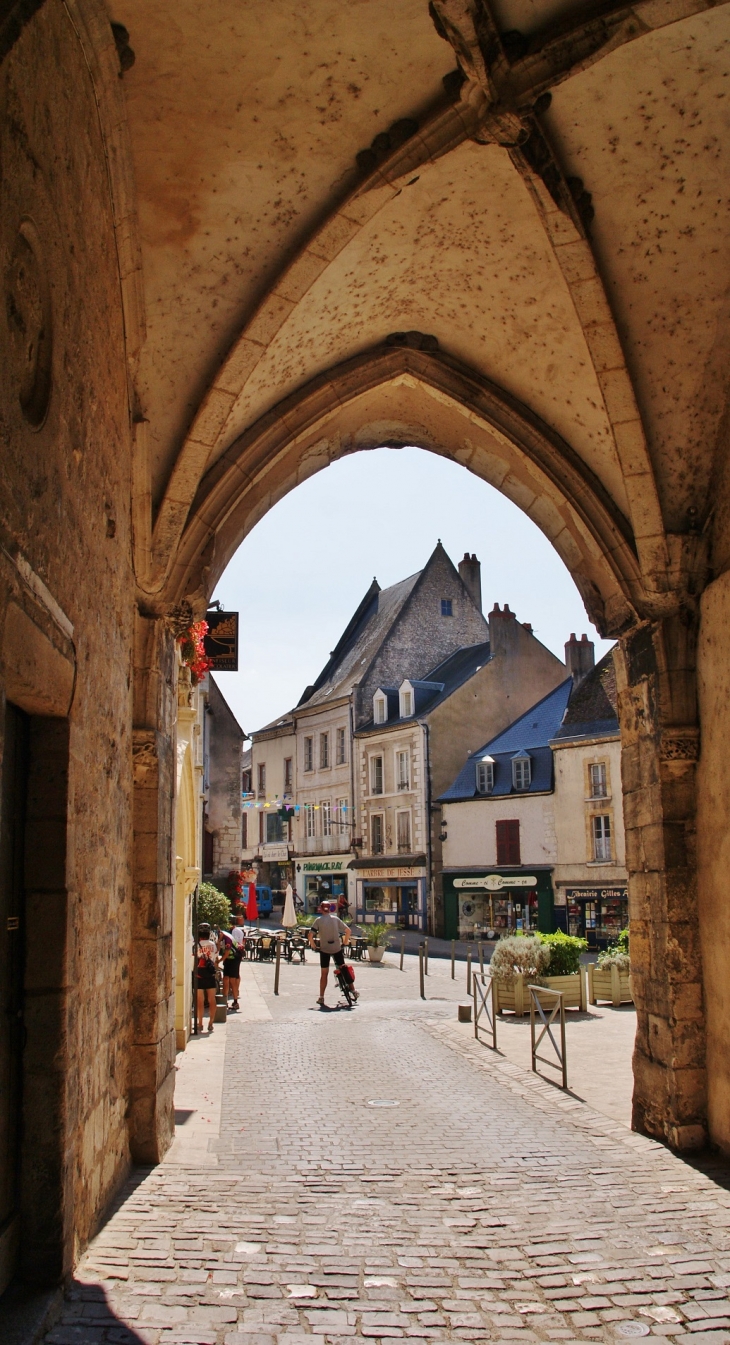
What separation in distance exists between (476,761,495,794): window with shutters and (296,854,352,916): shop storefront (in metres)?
6.19

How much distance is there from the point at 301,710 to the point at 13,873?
31.5 meters

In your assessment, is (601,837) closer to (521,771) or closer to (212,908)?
(521,771)

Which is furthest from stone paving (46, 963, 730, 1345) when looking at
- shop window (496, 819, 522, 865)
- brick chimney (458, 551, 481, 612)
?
brick chimney (458, 551, 481, 612)

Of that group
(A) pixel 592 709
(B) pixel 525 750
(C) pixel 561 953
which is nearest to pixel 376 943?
(A) pixel 592 709

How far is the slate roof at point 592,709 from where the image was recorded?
23109 mm

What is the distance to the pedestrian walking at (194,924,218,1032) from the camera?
10.3 meters

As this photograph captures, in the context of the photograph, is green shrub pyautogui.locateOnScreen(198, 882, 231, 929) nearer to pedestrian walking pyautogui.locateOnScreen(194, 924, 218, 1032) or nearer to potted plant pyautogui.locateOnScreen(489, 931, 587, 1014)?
pedestrian walking pyautogui.locateOnScreen(194, 924, 218, 1032)

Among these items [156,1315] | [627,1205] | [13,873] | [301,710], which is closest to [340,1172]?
[627,1205]

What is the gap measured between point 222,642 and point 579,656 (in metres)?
14.4

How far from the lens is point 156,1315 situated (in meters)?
3.36

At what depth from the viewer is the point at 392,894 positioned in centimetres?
2938

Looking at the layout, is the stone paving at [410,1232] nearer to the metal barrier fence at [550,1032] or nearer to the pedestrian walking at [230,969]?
the metal barrier fence at [550,1032]

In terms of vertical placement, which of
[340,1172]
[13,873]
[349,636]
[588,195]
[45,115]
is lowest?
[340,1172]

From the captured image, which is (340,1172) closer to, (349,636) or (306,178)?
(306,178)
